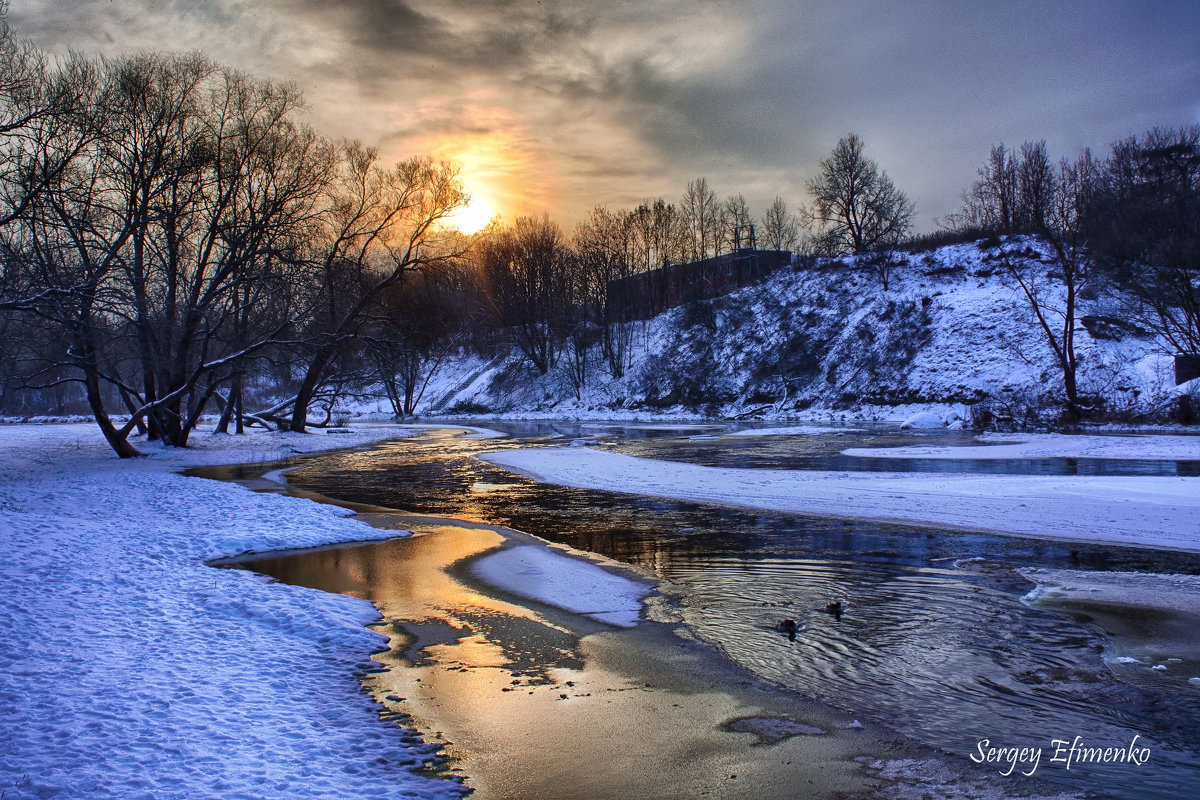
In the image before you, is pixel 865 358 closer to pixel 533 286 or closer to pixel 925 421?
pixel 925 421

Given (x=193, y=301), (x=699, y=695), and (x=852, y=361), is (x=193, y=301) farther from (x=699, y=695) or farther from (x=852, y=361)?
(x=852, y=361)

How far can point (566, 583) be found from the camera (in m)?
9.27

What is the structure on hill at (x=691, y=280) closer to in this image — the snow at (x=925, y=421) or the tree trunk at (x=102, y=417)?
the snow at (x=925, y=421)

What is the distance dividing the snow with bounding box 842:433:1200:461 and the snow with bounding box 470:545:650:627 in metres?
16.4

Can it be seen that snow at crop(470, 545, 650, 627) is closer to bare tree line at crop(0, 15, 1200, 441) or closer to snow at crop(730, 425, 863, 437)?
bare tree line at crop(0, 15, 1200, 441)

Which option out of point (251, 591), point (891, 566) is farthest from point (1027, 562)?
point (251, 591)

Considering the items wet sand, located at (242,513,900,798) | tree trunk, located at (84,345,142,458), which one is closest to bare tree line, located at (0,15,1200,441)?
tree trunk, located at (84,345,142,458)

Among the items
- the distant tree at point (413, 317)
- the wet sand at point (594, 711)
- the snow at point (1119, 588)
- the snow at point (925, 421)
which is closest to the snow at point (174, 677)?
the wet sand at point (594, 711)

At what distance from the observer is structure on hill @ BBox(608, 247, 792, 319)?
7356 centimetres

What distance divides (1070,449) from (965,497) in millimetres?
12557

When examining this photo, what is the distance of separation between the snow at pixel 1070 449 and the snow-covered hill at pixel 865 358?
7.30m

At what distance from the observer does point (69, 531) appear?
9.77 metres

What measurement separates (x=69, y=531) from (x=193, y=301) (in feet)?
61.0

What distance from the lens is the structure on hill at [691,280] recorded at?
73.6m
